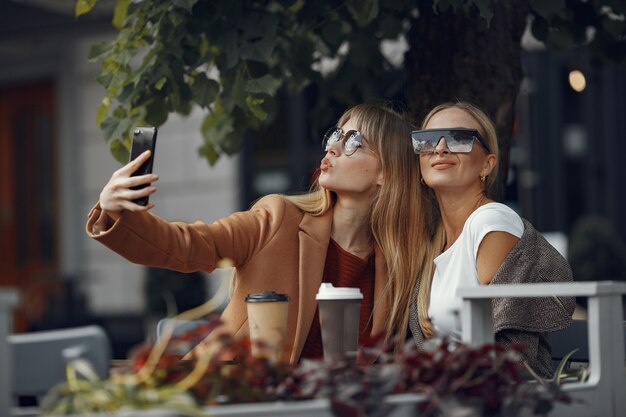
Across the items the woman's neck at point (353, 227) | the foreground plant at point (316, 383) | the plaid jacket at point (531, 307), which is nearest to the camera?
the foreground plant at point (316, 383)

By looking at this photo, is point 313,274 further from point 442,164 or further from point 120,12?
point 120,12

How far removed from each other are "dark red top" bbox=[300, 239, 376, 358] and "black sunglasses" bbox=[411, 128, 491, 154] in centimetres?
47

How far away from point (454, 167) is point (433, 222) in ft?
1.08

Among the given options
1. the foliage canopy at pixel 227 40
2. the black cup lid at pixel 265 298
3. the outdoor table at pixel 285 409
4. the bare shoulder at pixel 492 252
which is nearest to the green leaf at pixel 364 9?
the foliage canopy at pixel 227 40

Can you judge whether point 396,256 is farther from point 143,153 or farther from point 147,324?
point 147,324

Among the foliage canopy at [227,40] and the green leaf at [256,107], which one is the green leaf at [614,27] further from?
the green leaf at [256,107]

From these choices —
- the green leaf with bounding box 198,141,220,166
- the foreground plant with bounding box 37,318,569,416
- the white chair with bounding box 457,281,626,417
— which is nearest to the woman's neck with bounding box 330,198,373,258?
the white chair with bounding box 457,281,626,417

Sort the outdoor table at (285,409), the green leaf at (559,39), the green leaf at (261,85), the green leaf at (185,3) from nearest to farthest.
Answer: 1. the outdoor table at (285,409)
2. the green leaf at (185,3)
3. the green leaf at (261,85)
4. the green leaf at (559,39)

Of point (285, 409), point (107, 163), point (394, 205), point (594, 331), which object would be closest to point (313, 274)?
point (394, 205)

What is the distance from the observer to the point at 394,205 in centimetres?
367

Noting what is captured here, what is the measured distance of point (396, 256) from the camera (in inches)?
142

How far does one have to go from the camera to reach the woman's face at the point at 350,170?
3645 mm

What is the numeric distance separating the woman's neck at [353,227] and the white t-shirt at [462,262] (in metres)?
0.43

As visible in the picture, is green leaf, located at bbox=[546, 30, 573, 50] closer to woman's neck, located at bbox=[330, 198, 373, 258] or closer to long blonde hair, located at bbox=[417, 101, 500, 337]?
long blonde hair, located at bbox=[417, 101, 500, 337]
